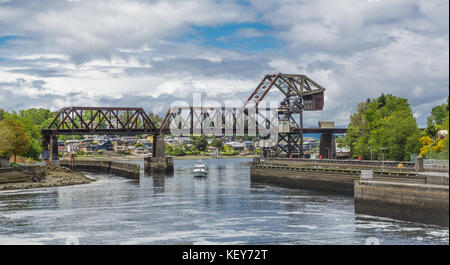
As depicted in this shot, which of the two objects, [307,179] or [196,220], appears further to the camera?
[307,179]

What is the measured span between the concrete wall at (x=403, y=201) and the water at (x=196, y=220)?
94cm

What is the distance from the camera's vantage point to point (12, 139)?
106 m

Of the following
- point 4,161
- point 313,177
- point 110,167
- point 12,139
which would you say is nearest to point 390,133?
point 313,177

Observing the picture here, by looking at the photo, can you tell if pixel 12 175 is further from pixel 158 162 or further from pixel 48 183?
pixel 158 162

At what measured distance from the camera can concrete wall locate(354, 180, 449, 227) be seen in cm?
4091

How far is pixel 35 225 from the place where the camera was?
51.5 meters

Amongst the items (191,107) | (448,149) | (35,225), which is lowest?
(35,225)

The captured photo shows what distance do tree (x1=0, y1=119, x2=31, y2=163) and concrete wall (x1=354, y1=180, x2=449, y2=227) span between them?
74.6 m

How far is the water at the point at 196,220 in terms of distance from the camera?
43.8 metres

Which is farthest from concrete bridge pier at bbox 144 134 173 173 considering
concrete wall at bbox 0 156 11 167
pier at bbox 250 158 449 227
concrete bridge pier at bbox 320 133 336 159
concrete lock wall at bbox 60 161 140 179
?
pier at bbox 250 158 449 227

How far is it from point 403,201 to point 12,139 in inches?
3321
